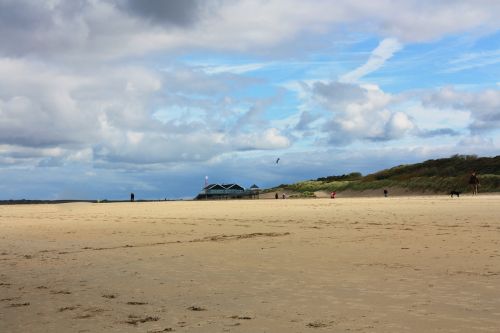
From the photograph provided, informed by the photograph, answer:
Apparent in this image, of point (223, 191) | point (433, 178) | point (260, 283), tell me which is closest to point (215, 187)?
point (223, 191)

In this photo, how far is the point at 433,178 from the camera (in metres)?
71.2

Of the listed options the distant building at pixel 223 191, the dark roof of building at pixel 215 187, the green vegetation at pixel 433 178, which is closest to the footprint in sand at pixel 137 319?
the green vegetation at pixel 433 178

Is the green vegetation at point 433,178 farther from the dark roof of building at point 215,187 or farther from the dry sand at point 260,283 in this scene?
the dry sand at point 260,283

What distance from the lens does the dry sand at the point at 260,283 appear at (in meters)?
6.30

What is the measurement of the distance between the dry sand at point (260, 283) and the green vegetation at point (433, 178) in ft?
171

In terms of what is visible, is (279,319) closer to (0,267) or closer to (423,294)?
(423,294)

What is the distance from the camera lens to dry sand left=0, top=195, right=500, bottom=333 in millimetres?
6297

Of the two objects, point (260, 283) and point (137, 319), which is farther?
point (260, 283)

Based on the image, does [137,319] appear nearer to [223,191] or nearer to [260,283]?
[260,283]

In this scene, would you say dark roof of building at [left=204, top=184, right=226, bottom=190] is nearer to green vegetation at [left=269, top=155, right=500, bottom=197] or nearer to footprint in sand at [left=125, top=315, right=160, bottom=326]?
green vegetation at [left=269, top=155, right=500, bottom=197]

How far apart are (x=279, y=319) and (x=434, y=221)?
50.1 ft

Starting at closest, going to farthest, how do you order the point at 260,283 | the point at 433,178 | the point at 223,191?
the point at 260,283 → the point at 433,178 → the point at 223,191

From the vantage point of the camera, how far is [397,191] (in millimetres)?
71438

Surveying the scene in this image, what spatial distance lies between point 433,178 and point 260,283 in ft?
220
